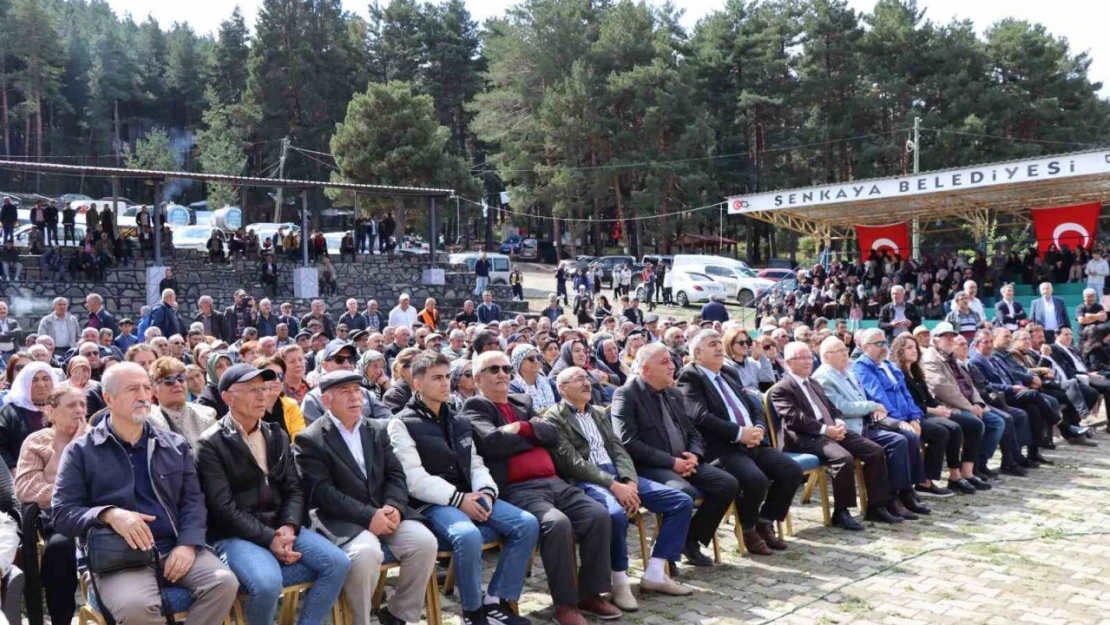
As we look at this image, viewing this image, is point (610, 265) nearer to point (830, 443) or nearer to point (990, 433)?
point (990, 433)

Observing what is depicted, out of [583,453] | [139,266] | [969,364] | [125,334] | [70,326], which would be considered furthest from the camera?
[139,266]

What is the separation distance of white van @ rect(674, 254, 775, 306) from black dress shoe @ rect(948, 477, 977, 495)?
19775mm

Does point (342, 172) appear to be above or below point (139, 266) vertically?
above

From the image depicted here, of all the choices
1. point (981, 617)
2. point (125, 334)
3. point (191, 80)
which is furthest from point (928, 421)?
point (191, 80)

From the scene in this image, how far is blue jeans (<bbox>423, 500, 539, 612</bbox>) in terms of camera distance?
4.34 meters

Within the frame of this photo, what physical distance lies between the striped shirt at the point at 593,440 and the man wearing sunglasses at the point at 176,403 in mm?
1920

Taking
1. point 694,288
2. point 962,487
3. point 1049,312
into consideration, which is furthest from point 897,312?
point 694,288

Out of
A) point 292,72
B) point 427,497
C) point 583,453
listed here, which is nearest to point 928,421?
point 583,453

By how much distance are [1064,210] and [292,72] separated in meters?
35.9

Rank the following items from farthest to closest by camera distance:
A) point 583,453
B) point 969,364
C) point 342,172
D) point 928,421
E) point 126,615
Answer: point 342,172 → point 969,364 → point 928,421 → point 583,453 → point 126,615

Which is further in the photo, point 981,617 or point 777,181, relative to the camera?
point 777,181

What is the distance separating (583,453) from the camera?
519cm

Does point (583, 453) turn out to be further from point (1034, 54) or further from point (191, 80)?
Result: point (191, 80)

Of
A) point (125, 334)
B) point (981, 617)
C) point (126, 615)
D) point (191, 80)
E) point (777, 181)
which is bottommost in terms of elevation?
point (981, 617)
